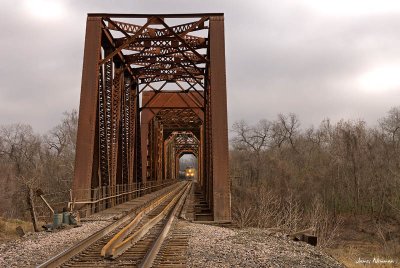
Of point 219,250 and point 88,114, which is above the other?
point 88,114

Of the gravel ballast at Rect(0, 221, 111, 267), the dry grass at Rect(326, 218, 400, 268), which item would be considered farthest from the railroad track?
the dry grass at Rect(326, 218, 400, 268)

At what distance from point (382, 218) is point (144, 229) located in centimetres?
3498

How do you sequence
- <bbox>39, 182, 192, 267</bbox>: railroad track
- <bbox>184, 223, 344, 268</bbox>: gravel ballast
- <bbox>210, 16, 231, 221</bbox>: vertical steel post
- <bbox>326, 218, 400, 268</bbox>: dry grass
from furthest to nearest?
<bbox>326, 218, 400, 268</bbox>: dry grass < <bbox>210, 16, 231, 221</bbox>: vertical steel post < <bbox>184, 223, 344, 268</bbox>: gravel ballast < <bbox>39, 182, 192, 267</bbox>: railroad track

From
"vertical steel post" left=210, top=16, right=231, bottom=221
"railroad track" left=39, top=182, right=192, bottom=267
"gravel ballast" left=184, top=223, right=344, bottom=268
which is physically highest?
"vertical steel post" left=210, top=16, right=231, bottom=221

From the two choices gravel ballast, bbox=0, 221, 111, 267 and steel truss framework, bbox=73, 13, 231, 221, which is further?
steel truss framework, bbox=73, 13, 231, 221

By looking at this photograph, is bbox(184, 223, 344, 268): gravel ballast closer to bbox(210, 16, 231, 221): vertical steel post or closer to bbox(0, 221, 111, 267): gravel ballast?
bbox(210, 16, 231, 221): vertical steel post

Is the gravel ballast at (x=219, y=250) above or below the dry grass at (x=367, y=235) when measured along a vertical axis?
above

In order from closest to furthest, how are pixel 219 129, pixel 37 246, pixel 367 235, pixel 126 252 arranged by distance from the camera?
pixel 126 252 → pixel 37 246 → pixel 219 129 → pixel 367 235

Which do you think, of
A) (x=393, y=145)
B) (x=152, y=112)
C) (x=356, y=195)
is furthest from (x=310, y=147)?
(x=152, y=112)

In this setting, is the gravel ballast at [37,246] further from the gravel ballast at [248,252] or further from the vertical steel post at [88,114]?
the vertical steel post at [88,114]

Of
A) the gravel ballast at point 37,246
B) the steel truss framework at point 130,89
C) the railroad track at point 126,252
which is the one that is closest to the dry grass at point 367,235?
the steel truss framework at point 130,89

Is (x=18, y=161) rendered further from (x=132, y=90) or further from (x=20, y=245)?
(x=20, y=245)

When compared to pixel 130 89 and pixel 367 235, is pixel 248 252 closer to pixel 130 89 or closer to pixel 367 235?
pixel 130 89

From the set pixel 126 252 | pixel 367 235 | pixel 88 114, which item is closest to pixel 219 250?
pixel 126 252
